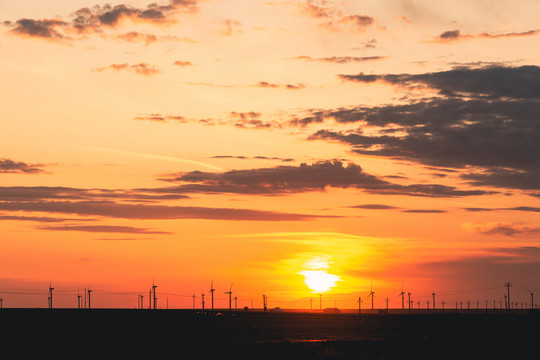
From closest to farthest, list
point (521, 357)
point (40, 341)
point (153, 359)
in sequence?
1. point (153, 359)
2. point (521, 357)
3. point (40, 341)

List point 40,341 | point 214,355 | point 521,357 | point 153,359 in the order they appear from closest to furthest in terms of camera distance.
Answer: point 153,359 < point 214,355 < point 521,357 < point 40,341

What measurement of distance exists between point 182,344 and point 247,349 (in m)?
15.5

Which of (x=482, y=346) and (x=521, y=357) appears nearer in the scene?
(x=521, y=357)

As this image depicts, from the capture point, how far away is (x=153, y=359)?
89.1m

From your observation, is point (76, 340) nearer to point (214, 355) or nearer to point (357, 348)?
point (214, 355)

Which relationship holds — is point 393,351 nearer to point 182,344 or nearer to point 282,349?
point 282,349

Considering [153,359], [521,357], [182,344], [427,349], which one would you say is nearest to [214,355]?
[153,359]

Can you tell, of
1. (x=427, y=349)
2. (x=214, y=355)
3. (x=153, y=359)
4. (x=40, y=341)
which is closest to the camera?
(x=153, y=359)

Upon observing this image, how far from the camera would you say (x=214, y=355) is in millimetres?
95250

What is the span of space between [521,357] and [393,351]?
16.9 m

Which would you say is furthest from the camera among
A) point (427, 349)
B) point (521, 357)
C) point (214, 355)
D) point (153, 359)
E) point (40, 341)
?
point (40, 341)

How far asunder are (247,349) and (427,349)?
26559 mm

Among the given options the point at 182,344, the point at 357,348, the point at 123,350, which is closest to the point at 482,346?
the point at 357,348

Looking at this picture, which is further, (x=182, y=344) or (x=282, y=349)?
(x=182, y=344)
